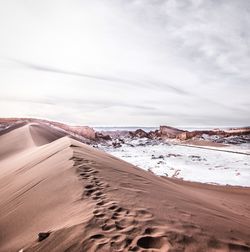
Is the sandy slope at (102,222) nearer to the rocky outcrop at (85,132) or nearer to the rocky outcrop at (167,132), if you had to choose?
the rocky outcrop at (85,132)

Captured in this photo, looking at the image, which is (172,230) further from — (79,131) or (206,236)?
(79,131)

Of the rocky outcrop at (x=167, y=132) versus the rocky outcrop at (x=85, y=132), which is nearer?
the rocky outcrop at (x=85, y=132)

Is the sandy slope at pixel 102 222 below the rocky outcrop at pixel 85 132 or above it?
above

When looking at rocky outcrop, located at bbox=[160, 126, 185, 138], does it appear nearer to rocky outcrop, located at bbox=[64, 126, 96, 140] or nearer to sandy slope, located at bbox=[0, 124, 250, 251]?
rocky outcrop, located at bbox=[64, 126, 96, 140]

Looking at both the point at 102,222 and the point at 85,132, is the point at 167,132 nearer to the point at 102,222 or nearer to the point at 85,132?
the point at 85,132

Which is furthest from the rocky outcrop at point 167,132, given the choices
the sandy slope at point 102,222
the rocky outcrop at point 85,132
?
the sandy slope at point 102,222

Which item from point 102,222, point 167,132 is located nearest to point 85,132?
point 167,132

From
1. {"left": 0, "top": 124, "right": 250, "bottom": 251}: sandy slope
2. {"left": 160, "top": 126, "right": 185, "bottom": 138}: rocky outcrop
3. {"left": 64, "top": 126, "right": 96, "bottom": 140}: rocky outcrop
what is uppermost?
{"left": 0, "top": 124, "right": 250, "bottom": 251}: sandy slope

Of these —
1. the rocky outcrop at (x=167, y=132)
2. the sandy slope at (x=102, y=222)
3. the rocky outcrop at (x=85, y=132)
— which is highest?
the sandy slope at (x=102, y=222)

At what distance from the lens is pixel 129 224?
2.26m

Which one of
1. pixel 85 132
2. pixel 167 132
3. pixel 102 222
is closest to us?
pixel 102 222

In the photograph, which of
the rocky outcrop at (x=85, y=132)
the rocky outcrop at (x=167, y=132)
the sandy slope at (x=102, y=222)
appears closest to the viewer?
the sandy slope at (x=102, y=222)

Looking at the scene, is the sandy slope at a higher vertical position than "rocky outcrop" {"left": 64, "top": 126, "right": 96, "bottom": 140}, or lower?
higher

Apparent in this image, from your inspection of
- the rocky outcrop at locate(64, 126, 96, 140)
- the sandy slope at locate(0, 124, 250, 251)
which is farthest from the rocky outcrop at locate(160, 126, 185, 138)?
the sandy slope at locate(0, 124, 250, 251)
